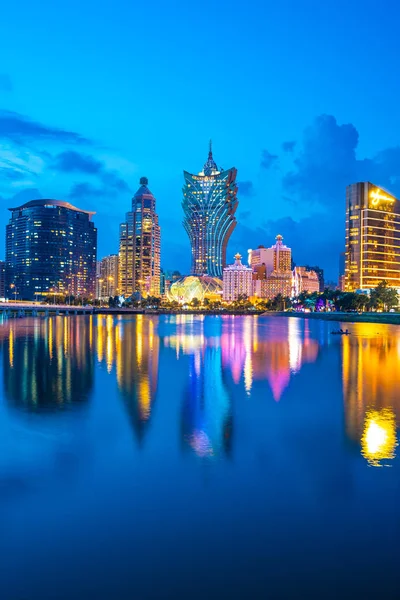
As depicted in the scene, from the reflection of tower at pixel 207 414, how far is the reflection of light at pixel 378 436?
→ 13.4 ft

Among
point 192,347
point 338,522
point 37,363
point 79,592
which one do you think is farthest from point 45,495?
point 192,347

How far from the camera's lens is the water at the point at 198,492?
8688 millimetres

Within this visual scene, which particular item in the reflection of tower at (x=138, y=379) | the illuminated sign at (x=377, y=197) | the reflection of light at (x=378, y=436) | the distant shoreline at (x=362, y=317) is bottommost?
the reflection of light at (x=378, y=436)

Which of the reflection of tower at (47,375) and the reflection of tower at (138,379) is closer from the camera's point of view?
the reflection of tower at (138,379)

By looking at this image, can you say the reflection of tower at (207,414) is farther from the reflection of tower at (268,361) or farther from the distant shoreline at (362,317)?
the distant shoreline at (362,317)

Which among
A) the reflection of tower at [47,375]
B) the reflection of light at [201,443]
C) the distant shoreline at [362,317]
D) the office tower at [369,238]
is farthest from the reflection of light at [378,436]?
the office tower at [369,238]

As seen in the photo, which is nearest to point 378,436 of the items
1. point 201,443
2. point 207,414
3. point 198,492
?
point 201,443

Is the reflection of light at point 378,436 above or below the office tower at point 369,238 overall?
below

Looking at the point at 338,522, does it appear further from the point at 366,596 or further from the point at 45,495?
the point at 45,495

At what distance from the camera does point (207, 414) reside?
20.6 metres

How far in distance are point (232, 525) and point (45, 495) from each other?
14.2 feet

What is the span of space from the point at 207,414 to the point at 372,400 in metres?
7.87

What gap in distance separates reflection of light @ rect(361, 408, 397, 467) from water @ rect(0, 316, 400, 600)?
0.21ft

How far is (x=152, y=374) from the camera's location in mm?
31547
